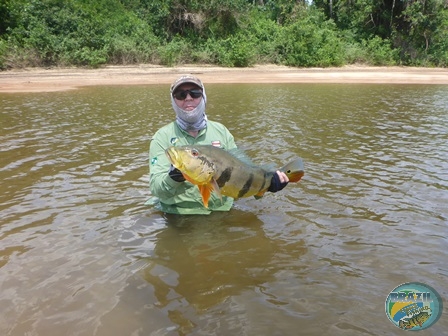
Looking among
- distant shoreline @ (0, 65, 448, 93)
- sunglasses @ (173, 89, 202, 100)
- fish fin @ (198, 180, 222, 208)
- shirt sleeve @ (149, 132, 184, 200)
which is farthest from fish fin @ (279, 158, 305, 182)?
distant shoreline @ (0, 65, 448, 93)

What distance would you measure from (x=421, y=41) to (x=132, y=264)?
3864cm

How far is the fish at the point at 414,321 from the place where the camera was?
126 inches

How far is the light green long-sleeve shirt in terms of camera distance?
4355 millimetres

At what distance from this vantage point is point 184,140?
181 inches

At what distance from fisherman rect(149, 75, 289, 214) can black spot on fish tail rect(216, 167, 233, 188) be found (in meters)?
0.55

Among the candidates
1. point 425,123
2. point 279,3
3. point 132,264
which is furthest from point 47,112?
point 279,3

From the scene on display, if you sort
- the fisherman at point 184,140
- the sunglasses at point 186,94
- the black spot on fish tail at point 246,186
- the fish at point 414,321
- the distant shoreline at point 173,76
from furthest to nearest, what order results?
1. the distant shoreline at point 173,76
2. the sunglasses at point 186,94
3. the fisherman at point 184,140
4. the black spot on fish tail at point 246,186
5. the fish at point 414,321

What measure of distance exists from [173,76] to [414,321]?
2491 centimetres

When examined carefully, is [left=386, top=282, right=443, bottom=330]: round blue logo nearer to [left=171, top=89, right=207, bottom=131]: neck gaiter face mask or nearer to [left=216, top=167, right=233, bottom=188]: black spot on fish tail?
[left=216, top=167, right=233, bottom=188]: black spot on fish tail

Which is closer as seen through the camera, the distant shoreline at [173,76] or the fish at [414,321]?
the fish at [414,321]

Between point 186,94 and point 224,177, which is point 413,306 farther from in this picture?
point 186,94

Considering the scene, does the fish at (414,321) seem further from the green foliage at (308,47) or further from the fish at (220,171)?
the green foliage at (308,47)

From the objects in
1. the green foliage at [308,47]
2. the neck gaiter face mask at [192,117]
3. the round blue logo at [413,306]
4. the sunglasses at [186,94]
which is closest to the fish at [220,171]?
the neck gaiter face mask at [192,117]

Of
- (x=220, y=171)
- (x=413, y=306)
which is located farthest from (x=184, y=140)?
(x=413, y=306)
